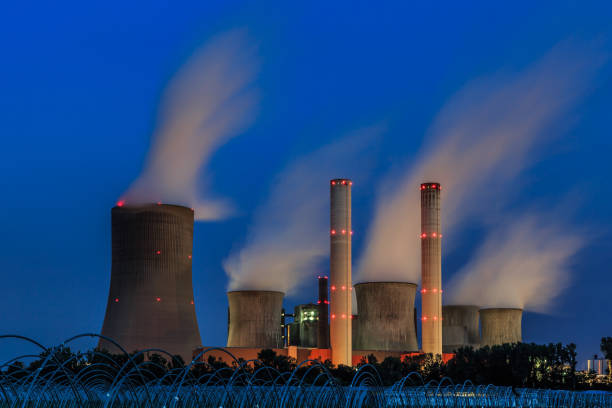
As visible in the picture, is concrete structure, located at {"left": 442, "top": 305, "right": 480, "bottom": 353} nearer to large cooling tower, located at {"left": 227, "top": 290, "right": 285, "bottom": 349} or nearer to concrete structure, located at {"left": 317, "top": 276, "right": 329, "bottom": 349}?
concrete structure, located at {"left": 317, "top": 276, "right": 329, "bottom": 349}

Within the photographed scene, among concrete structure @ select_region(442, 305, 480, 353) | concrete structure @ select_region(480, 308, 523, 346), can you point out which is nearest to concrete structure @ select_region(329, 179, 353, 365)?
concrete structure @ select_region(442, 305, 480, 353)

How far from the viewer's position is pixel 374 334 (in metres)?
67.6

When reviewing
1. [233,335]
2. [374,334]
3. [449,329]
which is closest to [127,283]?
[233,335]

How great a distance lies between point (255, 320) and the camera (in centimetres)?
6550

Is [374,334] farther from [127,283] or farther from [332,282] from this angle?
[127,283]

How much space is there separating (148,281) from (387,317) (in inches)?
848

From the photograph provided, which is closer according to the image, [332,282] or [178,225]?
[178,225]

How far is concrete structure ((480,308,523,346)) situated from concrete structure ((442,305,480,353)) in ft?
9.15

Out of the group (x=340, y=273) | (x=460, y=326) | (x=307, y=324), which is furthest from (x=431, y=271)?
(x=307, y=324)

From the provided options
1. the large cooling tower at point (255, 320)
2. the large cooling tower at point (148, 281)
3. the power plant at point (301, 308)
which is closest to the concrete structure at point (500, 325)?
the power plant at point (301, 308)

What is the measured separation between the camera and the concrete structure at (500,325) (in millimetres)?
79438

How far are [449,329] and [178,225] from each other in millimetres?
37587

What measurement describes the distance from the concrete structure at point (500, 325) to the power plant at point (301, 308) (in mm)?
93

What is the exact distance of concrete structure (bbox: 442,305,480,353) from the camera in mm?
82625
